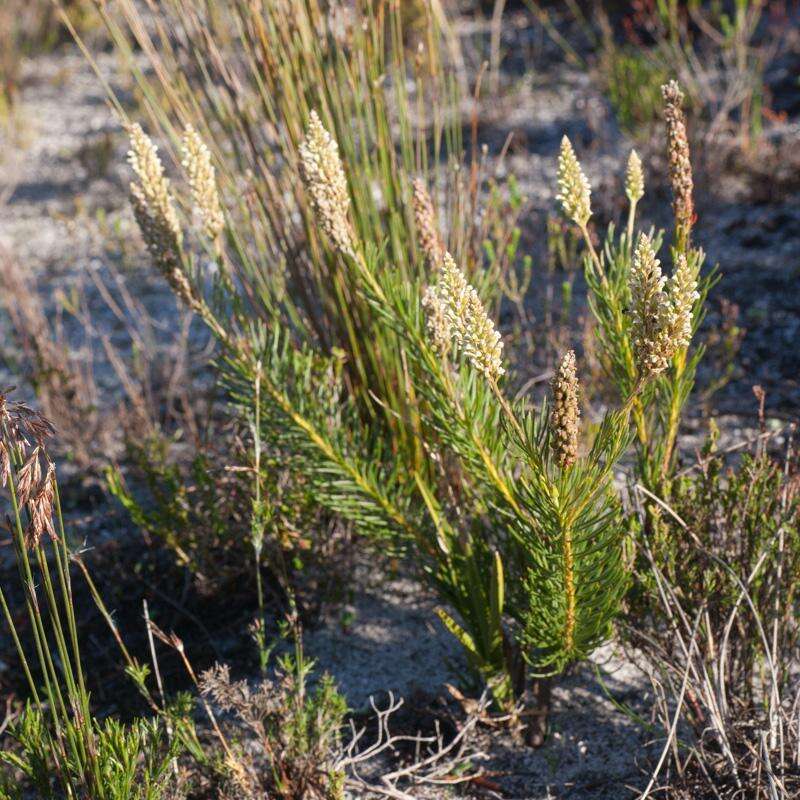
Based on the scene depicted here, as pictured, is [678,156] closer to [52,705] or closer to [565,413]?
[565,413]

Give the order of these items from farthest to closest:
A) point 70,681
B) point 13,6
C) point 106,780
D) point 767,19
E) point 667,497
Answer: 1. point 13,6
2. point 767,19
3. point 667,497
4. point 106,780
5. point 70,681

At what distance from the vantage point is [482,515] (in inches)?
74.7

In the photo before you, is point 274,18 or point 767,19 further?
point 767,19

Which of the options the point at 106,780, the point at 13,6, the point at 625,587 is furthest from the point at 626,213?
the point at 13,6

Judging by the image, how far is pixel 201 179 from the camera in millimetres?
1578

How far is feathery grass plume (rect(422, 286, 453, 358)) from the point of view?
141 centimetres

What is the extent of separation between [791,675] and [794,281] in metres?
1.85

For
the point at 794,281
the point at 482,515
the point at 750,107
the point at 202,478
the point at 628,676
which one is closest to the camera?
the point at 482,515

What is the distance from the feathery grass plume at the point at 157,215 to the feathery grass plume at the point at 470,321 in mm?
628

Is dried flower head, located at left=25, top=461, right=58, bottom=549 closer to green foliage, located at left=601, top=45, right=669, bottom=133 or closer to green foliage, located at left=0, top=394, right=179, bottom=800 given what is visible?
green foliage, located at left=0, top=394, right=179, bottom=800

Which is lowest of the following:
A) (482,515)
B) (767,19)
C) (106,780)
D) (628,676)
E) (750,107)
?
(628,676)

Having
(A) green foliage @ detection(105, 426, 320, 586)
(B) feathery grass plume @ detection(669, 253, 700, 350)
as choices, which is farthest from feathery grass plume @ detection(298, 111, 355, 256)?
(A) green foliage @ detection(105, 426, 320, 586)

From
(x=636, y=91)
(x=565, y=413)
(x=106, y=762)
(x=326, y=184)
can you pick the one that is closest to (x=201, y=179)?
(x=326, y=184)

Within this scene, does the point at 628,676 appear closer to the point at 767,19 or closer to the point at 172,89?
the point at 172,89
